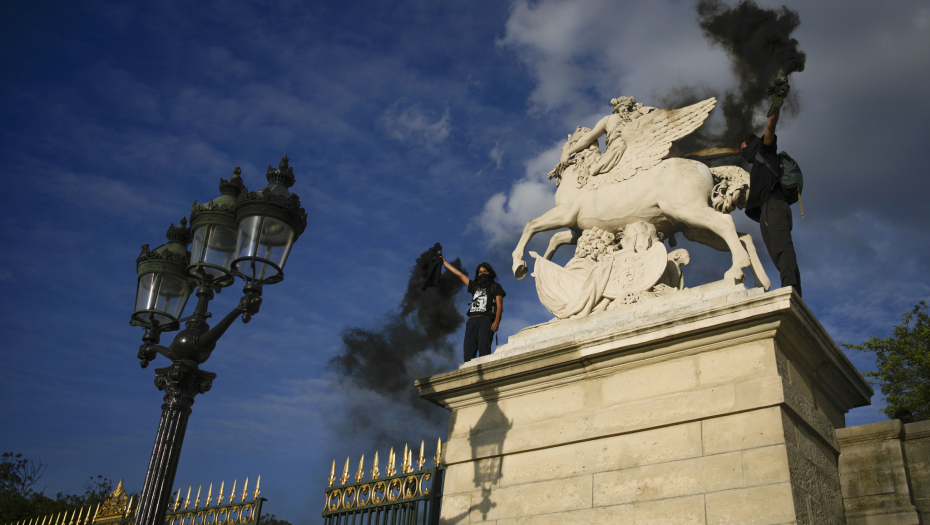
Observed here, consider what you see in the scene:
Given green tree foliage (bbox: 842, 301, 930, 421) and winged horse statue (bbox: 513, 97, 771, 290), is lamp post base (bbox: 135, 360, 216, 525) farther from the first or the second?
green tree foliage (bbox: 842, 301, 930, 421)

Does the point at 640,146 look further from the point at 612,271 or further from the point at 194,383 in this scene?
the point at 194,383

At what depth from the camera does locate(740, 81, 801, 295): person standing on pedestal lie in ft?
22.3

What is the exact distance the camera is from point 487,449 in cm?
690

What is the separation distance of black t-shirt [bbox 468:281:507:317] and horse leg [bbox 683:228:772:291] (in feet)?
7.48

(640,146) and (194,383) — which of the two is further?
(640,146)

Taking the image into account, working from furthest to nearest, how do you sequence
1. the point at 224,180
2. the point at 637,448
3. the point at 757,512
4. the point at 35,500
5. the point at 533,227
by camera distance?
the point at 35,500
the point at 533,227
the point at 224,180
the point at 637,448
the point at 757,512

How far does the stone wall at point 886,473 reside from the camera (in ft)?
19.8

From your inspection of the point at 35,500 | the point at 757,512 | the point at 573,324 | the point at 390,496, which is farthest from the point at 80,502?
the point at 757,512

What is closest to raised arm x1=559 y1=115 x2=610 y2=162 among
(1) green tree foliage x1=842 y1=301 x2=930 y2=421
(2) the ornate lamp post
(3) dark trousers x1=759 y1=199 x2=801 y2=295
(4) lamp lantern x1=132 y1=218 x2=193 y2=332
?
(3) dark trousers x1=759 y1=199 x2=801 y2=295

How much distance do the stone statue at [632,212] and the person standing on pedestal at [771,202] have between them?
0.25 m

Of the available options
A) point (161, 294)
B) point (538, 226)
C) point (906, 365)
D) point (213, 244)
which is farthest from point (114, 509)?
point (906, 365)

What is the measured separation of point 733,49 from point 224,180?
6.10m

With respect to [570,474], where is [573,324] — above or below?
above

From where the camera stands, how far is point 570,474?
6285 millimetres
